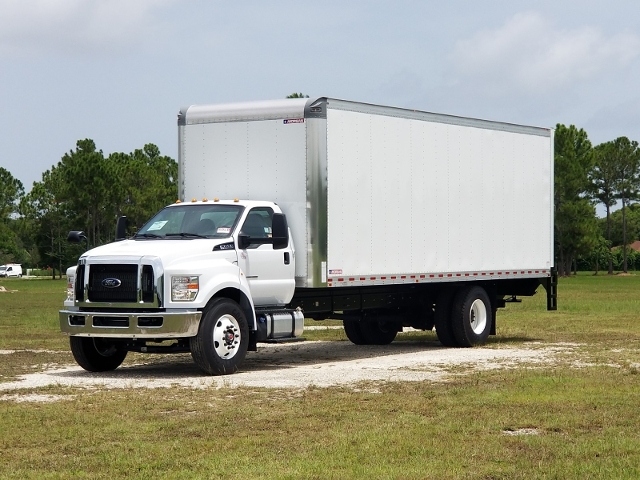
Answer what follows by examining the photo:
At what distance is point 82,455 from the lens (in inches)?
393

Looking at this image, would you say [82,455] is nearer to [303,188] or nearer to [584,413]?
[584,413]

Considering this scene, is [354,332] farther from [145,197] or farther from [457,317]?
[145,197]

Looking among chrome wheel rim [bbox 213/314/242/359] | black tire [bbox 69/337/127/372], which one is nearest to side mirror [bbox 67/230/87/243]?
black tire [bbox 69/337/127/372]

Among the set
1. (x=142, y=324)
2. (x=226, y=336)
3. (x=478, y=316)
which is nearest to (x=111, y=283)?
(x=142, y=324)

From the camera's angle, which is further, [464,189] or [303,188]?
[464,189]

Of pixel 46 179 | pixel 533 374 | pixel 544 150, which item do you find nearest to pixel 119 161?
pixel 46 179

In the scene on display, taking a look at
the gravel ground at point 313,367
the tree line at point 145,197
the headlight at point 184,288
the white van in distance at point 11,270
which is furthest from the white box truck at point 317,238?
the white van in distance at point 11,270

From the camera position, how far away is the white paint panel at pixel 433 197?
18547 mm

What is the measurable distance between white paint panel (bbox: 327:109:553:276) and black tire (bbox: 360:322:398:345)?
213 centimetres

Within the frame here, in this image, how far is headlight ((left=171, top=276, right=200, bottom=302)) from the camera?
52.4 feet

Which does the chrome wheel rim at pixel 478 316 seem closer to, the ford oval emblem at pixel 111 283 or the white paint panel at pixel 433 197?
the white paint panel at pixel 433 197

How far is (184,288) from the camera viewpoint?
52.5 ft

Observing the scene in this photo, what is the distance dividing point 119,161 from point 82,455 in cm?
10976

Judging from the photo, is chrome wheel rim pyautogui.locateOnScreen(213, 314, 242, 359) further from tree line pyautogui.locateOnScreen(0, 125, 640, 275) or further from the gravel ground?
tree line pyautogui.locateOnScreen(0, 125, 640, 275)
